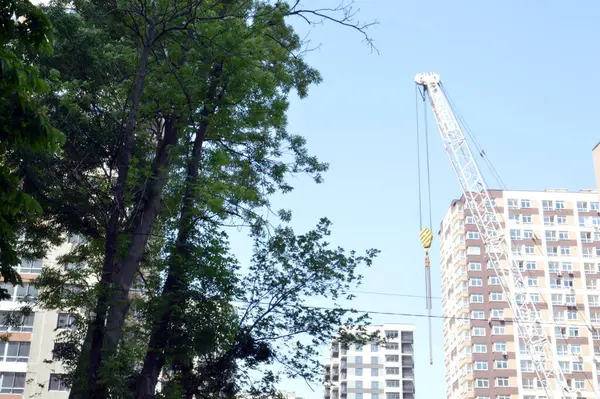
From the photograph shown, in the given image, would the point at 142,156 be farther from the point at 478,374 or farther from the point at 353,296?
the point at 478,374

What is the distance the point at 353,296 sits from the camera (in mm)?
19141

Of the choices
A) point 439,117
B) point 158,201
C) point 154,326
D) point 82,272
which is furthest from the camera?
point 439,117

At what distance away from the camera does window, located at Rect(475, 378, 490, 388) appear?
3873 inches

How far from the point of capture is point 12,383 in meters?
45.0

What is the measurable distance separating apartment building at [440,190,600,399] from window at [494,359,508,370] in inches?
4.9

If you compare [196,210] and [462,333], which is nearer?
[196,210]

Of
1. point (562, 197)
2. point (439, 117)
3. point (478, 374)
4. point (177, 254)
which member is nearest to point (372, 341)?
point (177, 254)

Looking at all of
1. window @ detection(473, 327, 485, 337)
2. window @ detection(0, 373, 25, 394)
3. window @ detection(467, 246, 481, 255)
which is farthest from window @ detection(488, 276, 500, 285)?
window @ detection(0, 373, 25, 394)

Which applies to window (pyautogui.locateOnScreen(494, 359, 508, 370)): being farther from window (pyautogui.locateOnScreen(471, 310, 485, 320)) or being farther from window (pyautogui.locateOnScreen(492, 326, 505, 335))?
window (pyautogui.locateOnScreen(471, 310, 485, 320))

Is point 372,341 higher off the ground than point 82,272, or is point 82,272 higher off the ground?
point 82,272

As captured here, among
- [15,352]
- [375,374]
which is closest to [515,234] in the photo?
[375,374]

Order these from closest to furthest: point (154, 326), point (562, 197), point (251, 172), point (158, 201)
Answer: point (154, 326), point (158, 201), point (251, 172), point (562, 197)

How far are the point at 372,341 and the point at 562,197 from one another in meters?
93.6

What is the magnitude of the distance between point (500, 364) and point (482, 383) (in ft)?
10.8
